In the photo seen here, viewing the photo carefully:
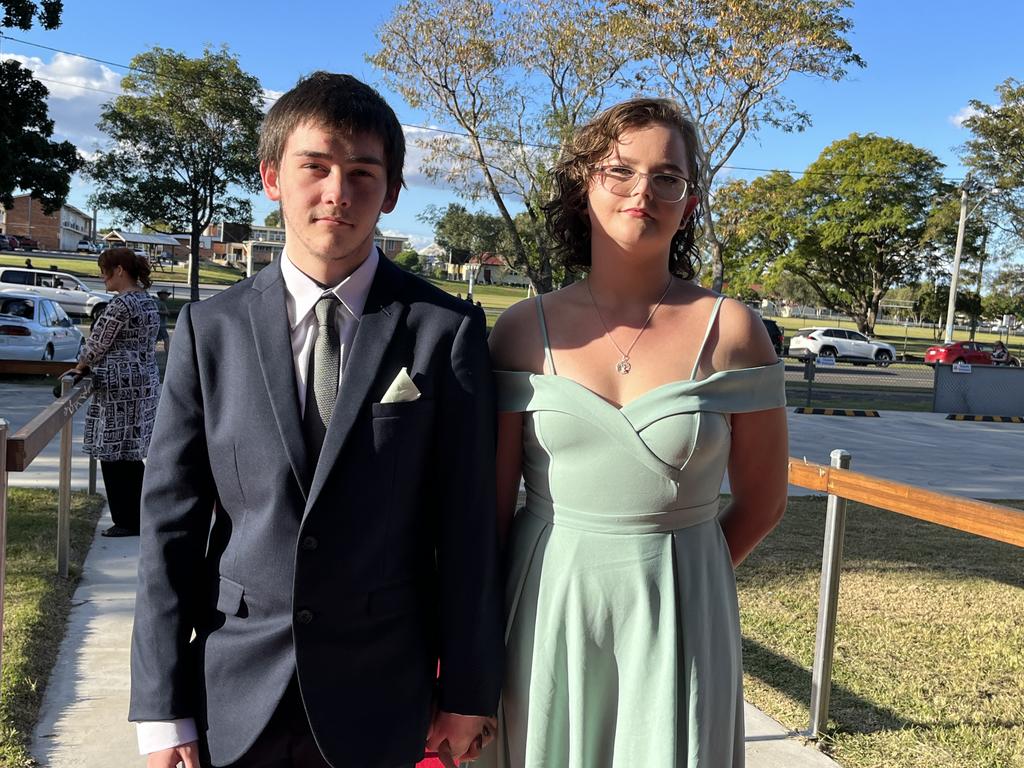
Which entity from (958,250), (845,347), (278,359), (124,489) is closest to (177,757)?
(278,359)

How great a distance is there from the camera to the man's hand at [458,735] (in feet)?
6.31

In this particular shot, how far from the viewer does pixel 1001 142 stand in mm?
35844

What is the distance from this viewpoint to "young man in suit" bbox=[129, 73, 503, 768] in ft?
5.78

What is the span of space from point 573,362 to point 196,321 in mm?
842

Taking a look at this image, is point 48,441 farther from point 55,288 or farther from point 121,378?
point 55,288

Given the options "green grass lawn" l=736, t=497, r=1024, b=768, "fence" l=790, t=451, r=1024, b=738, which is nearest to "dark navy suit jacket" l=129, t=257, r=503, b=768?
"fence" l=790, t=451, r=1024, b=738

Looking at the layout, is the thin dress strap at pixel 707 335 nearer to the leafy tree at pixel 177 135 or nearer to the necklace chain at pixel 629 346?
the necklace chain at pixel 629 346

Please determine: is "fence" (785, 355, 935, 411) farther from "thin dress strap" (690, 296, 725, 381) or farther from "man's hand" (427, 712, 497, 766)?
"man's hand" (427, 712, 497, 766)

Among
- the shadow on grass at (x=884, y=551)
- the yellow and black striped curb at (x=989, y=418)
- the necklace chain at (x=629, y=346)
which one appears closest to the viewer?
the necklace chain at (x=629, y=346)

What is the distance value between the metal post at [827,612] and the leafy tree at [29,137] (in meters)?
21.7

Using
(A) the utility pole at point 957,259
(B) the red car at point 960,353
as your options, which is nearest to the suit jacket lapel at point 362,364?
(A) the utility pole at point 957,259

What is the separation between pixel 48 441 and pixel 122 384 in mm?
2736

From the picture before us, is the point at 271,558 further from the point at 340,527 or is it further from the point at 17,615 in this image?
the point at 17,615

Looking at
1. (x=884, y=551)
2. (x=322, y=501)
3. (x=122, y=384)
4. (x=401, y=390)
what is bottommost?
(x=884, y=551)
